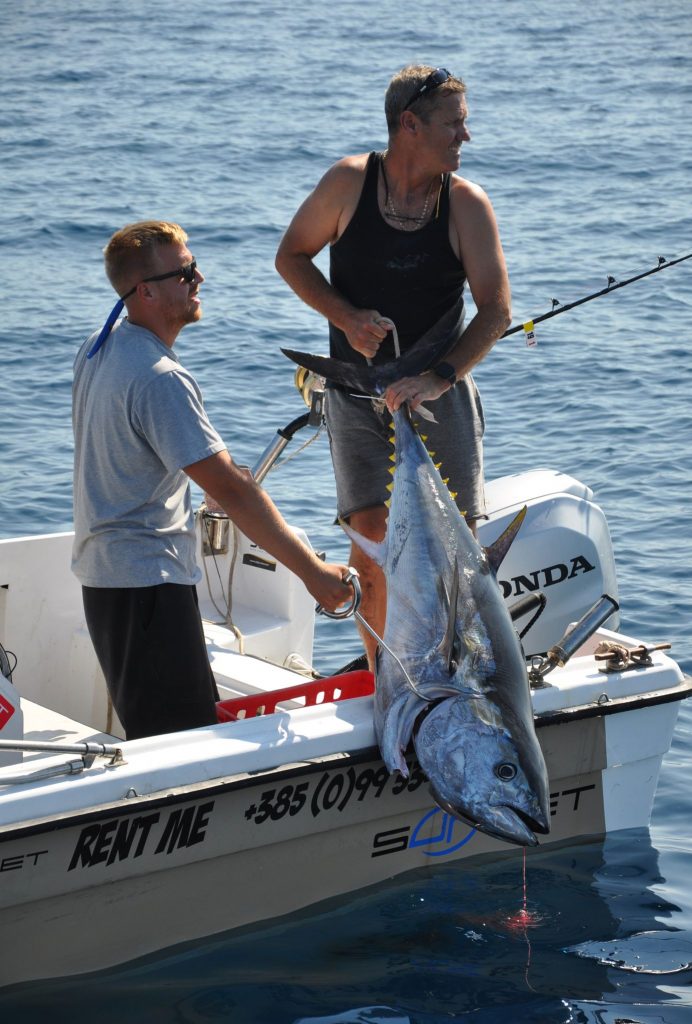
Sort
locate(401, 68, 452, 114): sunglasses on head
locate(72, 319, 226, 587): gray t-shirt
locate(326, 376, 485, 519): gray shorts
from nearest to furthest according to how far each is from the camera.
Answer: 1. locate(72, 319, 226, 587): gray t-shirt
2. locate(401, 68, 452, 114): sunglasses on head
3. locate(326, 376, 485, 519): gray shorts

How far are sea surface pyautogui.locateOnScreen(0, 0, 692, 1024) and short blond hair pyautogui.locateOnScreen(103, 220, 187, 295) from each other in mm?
1623

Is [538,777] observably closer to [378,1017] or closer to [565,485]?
[378,1017]

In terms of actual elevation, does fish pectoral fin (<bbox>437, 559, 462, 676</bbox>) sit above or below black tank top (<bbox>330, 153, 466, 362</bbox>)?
below

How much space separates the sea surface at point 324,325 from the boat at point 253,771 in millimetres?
105

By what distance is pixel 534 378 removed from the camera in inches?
439

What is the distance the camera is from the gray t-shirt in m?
3.50

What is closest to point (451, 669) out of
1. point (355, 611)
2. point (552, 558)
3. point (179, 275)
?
point (355, 611)

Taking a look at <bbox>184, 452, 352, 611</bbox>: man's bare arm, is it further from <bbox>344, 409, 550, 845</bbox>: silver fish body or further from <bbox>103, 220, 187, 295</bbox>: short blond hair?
<bbox>103, 220, 187, 295</bbox>: short blond hair

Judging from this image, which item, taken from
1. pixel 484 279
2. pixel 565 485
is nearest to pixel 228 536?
pixel 565 485

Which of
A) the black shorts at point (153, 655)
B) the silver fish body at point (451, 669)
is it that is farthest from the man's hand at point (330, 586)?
the black shorts at point (153, 655)

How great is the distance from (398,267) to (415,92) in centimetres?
51

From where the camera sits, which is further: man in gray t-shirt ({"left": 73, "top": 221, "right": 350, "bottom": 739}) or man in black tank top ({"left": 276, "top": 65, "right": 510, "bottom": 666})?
man in black tank top ({"left": 276, "top": 65, "right": 510, "bottom": 666})

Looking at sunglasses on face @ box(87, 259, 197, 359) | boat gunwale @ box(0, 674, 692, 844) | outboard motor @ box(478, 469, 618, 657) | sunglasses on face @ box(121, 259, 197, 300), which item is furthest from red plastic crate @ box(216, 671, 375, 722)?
sunglasses on face @ box(121, 259, 197, 300)

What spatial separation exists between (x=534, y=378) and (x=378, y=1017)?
26.3 ft
